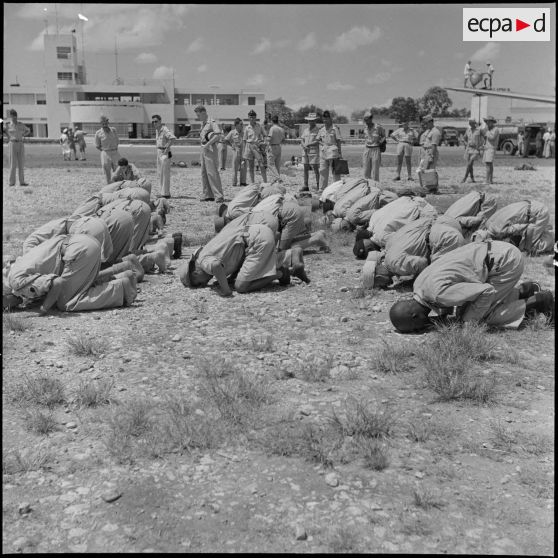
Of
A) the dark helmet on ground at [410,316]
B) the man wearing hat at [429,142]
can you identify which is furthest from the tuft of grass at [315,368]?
the man wearing hat at [429,142]

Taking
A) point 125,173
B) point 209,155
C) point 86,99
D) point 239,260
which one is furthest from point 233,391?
point 86,99

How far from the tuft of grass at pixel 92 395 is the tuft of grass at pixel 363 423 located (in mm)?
1505

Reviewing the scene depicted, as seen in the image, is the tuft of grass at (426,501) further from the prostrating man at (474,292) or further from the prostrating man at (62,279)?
the prostrating man at (62,279)

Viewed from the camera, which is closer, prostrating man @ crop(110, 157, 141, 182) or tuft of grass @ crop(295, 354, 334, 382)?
tuft of grass @ crop(295, 354, 334, 382)

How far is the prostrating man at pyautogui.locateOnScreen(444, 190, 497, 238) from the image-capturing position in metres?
8.27

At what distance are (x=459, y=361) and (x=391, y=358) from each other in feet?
1.62

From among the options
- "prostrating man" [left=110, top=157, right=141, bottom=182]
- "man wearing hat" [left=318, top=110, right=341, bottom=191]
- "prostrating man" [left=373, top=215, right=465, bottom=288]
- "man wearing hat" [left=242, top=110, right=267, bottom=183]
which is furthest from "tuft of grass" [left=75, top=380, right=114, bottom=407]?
"man wearing hat" [left=242, top=110, right=267, bottom=183]

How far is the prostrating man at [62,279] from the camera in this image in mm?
6055

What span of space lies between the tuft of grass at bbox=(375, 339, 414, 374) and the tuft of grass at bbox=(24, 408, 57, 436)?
2307 mm

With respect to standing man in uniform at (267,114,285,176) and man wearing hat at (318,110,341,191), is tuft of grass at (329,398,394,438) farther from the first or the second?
standing man in uniform at (267,114,285,176)

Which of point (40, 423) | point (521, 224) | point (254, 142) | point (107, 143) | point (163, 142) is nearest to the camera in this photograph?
point (40, 423)

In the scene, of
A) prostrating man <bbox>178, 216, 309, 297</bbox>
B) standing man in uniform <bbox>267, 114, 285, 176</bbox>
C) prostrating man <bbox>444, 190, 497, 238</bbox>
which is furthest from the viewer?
standing man in uniform <bbox>267, 114, 285, 176</bbox>

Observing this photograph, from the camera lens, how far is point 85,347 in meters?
5.29

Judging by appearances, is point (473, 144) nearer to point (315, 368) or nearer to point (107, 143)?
point (107, 143)
